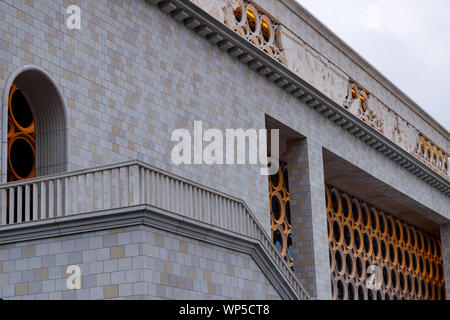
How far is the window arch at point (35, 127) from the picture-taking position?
51.6 ft

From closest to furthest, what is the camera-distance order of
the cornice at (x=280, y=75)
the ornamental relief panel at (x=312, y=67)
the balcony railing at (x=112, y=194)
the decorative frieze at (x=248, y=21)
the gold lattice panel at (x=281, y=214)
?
the balcony railing at (x=112, y=194) → the cornice at (x=280, y=75) → the decorative frieze at (x=248, y=21) → the ornamental relief panel at (x=312, y=67) → the gold lattice panel at (x=281, y=214)

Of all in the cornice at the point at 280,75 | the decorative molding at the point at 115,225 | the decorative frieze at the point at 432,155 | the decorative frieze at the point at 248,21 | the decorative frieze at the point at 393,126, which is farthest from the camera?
the decorative frieze at the point at 432,155

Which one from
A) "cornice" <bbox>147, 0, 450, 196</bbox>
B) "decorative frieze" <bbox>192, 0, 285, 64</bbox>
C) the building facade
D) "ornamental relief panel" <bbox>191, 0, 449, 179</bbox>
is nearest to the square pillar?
the building facade

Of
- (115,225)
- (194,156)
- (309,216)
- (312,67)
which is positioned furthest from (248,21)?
(115,225)

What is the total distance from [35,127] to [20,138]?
1.39 feet

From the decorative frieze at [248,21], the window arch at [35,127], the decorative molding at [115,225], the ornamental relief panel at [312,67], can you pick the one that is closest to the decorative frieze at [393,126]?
the ornamental relief panel at [312,67]

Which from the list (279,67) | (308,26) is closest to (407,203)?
(308,26)

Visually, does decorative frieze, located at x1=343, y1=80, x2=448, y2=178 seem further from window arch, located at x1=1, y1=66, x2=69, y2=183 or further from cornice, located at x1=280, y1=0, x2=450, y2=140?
window arch, located at x1=1, y1=66, x2=69, y2=183

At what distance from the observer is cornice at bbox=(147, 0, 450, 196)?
19828mm

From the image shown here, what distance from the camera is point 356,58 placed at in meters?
29.2

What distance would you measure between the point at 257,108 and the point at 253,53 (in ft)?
4.74

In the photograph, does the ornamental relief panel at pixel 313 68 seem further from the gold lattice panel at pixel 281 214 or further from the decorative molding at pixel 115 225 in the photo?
the decorative molding at pixel 115 225

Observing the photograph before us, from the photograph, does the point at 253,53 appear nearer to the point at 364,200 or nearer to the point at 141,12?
the point at 141,12

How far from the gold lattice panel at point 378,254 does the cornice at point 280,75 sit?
7.55ft
